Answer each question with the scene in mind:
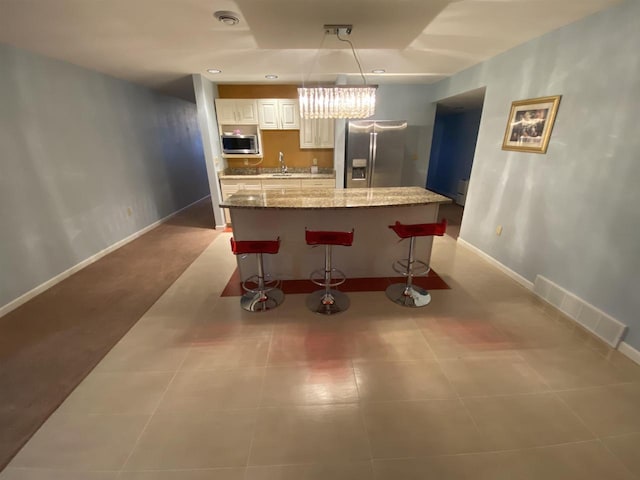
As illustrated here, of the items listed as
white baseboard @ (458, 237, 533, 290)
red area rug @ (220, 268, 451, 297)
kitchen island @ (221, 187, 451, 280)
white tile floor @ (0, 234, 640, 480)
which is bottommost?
white tile floor @ (0, 234, 640, 480)

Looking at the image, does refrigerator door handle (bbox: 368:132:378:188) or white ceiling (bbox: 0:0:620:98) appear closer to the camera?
white ceiling (bbox: 0:0:620:98)

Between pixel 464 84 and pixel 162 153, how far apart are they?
18.1 feet

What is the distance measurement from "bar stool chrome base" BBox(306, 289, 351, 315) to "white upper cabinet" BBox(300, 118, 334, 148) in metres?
3.30

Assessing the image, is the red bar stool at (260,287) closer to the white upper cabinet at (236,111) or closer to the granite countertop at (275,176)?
the granite countertop at (275,176)

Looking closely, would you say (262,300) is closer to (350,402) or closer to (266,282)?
(266,282)

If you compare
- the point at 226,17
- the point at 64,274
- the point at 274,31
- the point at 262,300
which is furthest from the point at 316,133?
the point at 64,274

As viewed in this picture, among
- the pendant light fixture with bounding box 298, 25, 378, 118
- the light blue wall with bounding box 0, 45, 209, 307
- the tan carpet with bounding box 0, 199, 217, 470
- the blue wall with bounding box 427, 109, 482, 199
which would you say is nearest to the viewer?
the tan carpet with bounding box 0, 199, 217, 470

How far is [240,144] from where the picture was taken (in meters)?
4.89

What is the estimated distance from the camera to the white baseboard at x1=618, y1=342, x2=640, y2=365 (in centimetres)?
198

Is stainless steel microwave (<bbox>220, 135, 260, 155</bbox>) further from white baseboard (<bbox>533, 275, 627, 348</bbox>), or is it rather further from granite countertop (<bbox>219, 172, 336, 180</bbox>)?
white baseboard (<bbox>533, 275, 627, 348</bbox>)

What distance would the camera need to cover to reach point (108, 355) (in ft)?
6.84

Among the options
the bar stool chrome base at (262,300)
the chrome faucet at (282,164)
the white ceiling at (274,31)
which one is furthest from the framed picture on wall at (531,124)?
the chrome faucet at (282,164)

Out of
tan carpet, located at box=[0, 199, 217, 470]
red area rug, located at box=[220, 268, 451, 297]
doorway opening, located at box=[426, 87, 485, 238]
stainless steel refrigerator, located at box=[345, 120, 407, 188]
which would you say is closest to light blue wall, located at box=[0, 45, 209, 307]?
tan carpet, located at box=[0, 199, 217, 470]

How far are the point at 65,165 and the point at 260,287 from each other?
290 cm
